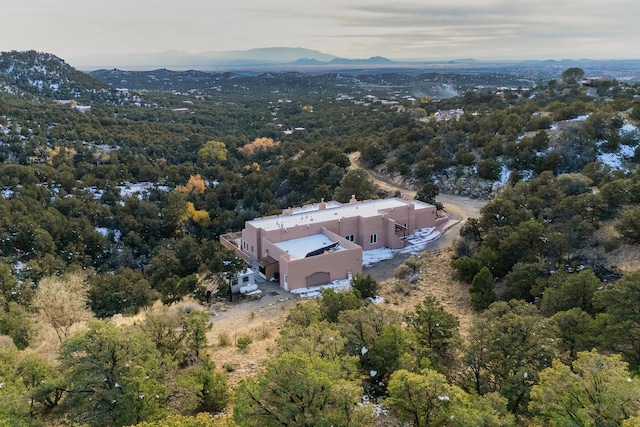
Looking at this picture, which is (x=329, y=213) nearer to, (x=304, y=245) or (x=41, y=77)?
(x=304, y=245)

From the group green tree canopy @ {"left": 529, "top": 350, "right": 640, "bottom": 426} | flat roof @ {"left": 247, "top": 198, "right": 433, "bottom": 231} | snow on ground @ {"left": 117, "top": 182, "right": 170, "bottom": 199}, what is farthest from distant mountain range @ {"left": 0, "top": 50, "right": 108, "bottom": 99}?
green tree canopy @ {"left": 529, "top": 350, "right": 640, "bottom": 426}

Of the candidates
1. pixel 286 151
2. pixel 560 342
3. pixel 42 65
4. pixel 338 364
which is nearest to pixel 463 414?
pixel 338 364

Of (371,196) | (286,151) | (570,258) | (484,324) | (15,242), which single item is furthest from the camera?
(286,151)

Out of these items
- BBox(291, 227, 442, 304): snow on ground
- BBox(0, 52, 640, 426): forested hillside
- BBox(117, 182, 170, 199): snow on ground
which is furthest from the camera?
BBox(117, 182, 170, 199): snow on ground

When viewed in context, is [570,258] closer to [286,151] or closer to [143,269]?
[143,269]

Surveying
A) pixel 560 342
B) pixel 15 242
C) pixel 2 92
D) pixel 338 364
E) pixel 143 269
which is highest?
pixel 2 92

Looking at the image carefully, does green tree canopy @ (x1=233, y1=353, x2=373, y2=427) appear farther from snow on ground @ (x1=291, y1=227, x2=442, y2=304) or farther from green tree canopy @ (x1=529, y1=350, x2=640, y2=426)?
snow on ground @ (x1=291, y1=227, x2=442, y2=304)
